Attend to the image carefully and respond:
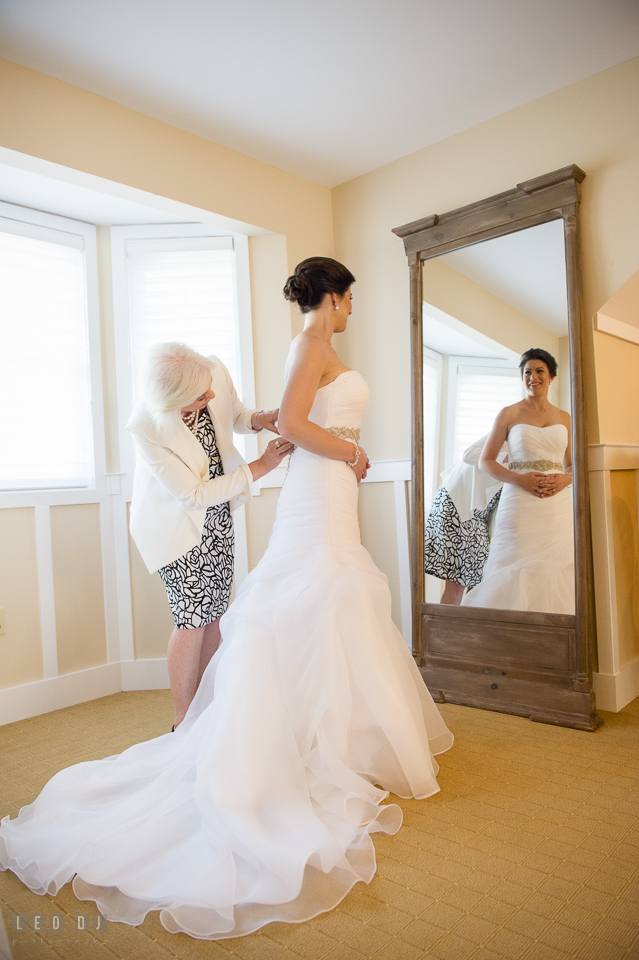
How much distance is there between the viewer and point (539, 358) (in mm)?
2941

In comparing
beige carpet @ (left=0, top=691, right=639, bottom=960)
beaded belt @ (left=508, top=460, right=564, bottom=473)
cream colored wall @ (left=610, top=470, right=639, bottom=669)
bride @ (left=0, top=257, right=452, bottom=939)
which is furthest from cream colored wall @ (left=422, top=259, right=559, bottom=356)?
beige carpet @ (left=0, top=691, right=639, bottom=960)

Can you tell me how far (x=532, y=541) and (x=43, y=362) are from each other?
8.47ft

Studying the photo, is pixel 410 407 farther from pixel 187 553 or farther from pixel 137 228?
pixel 137 228

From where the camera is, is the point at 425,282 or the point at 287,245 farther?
the point at 287,245

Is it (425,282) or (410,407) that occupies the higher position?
(425,282)

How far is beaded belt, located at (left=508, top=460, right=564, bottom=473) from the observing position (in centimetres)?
289

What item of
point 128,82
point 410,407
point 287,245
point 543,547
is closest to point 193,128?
point 128,82

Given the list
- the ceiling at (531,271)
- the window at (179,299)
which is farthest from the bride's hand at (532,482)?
the window at (179,299)

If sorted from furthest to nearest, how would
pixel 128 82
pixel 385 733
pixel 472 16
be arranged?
1. pixel 128 82
2. pixel 472 16
3. pixel 385 733

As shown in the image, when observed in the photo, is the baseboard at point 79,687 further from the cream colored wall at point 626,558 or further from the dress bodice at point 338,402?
the cream colored wall at point 626,558

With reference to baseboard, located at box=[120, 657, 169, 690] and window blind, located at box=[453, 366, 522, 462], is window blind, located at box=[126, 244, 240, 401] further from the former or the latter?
baseboard, located at box=[120, 657, 169, 690]

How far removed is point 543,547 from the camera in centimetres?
292

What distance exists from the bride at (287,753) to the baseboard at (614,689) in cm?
88

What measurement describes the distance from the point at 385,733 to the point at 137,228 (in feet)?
9.72
